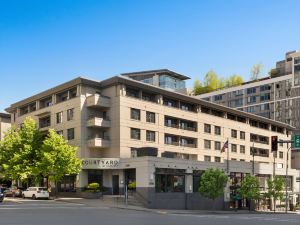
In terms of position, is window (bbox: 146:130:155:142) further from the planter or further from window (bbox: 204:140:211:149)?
window (bbox: 204:140:211:149)

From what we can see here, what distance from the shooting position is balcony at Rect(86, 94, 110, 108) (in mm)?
62312

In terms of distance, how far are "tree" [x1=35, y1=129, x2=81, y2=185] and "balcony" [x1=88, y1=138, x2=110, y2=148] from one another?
3.21 m

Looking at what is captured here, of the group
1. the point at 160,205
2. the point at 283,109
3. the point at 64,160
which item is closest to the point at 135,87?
the point at 64,160

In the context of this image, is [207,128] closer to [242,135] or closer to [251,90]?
[242,135]

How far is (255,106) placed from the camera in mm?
137125

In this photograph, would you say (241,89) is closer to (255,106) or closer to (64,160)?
(255,106)

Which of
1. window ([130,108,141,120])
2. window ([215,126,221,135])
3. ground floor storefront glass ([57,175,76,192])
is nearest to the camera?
ground floor storefront glass ([57,175,76,192])

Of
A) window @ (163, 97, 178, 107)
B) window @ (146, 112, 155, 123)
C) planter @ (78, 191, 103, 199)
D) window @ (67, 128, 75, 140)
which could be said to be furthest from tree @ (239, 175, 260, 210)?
window @ (67, 128, 75, 140)

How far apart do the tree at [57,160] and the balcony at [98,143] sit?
3208 mm

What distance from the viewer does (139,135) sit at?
65.7 meters

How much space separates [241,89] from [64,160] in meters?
91.3

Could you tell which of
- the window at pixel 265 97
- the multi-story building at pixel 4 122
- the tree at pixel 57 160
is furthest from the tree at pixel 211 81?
the tree at pixel 57 160

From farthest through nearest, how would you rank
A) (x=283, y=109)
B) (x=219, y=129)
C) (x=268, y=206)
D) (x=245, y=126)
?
(x=283, y=109) < (x=245, y=126) < (x=219, y=129) < (x=268, y=206)

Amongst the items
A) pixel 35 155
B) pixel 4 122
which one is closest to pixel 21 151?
pixel 35 155
